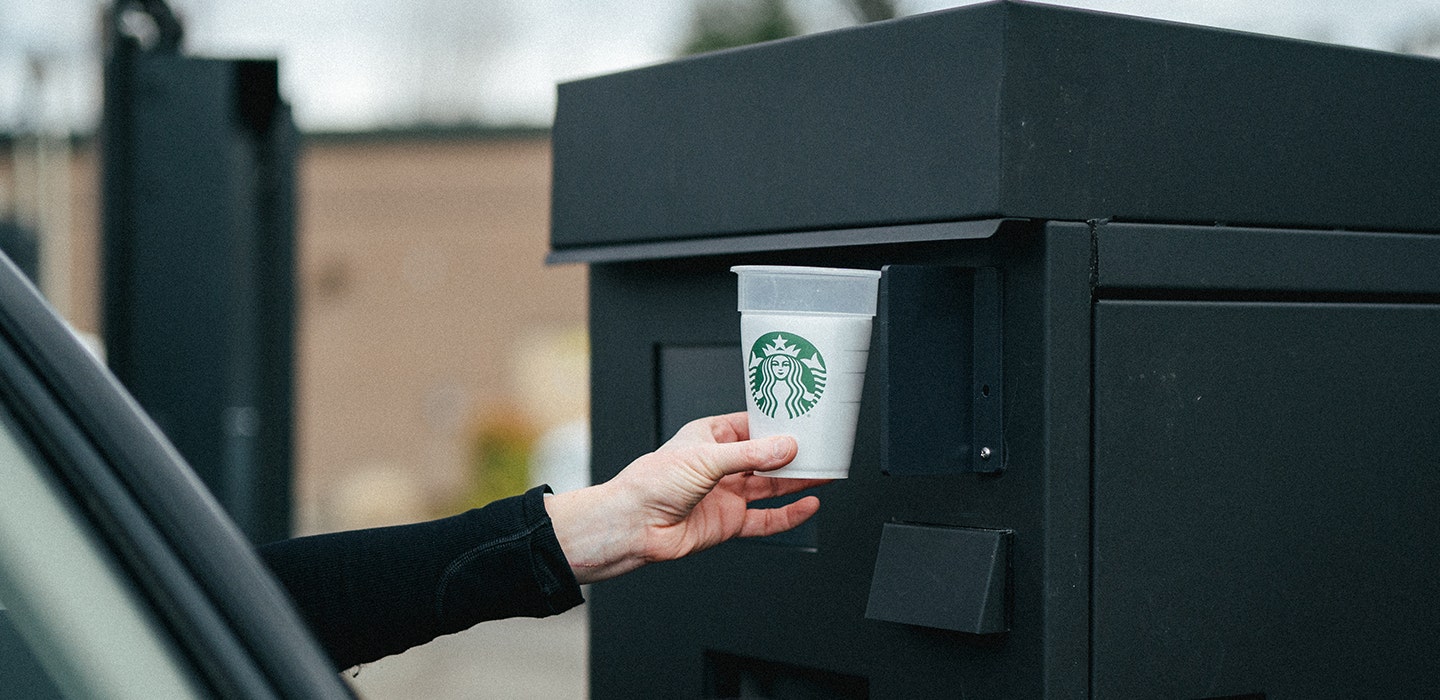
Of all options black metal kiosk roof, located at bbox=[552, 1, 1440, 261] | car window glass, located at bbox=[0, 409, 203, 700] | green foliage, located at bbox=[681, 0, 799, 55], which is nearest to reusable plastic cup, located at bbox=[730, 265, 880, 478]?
black metal kiosk roof, located at bbox=[552, 1, 1440, 261]

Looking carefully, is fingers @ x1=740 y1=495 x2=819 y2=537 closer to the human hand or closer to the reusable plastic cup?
the human hand

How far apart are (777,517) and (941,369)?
30 centimetres

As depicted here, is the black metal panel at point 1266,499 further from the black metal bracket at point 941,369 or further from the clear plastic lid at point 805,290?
the clear plastic lid at point 805,290

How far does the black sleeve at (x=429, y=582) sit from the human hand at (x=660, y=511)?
5 cm

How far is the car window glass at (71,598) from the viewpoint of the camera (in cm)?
91

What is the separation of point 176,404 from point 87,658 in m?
2.68

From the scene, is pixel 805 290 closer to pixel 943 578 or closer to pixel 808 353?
pixel 808 353

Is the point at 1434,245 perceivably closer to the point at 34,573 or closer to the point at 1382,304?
the point at 1382,304

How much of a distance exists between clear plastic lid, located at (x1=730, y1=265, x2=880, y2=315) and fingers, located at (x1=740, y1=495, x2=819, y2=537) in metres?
0.26

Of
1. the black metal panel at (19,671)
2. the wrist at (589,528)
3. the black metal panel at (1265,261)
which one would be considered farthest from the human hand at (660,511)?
the black metal panel at (19,671)

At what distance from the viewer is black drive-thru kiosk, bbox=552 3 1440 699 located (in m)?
1.41

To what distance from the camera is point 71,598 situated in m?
0.93

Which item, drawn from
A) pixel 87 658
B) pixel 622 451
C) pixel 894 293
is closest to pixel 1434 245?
pixel 894 293

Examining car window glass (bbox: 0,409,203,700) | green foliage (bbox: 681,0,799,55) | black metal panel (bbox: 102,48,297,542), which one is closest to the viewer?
car window glass (bbox: 0,409,203,700)
